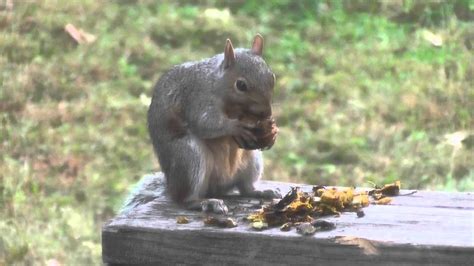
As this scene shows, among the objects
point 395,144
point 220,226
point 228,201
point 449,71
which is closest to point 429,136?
point 395,144

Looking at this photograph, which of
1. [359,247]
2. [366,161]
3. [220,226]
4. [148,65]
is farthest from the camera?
[148,65]

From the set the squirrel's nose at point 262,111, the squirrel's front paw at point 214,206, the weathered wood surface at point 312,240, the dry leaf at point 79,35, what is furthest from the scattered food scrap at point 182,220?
the dry leaf at point 79,35

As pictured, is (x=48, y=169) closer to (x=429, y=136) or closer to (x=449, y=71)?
(x=429, y=136)

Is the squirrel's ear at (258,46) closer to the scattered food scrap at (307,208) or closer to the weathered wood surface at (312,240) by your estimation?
the scattered food scrap at (307,208)

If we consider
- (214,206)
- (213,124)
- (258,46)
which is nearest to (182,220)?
(214,206)

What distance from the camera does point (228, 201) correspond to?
3.25m

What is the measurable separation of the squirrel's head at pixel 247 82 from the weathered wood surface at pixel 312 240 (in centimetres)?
38

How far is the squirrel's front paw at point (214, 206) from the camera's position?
3004 mm

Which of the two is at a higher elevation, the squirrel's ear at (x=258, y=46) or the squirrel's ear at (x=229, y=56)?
the squirrel's ear at (x=258, y=46)

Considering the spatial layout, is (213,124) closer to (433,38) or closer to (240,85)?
(240,85)

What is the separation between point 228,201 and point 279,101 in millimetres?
3347

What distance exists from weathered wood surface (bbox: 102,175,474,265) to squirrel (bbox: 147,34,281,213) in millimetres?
303

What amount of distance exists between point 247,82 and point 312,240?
734 millimetres

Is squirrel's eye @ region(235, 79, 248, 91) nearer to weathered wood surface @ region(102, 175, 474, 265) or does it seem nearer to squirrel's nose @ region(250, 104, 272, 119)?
squirrel's nose @ region(250, 104, 272, 119)
